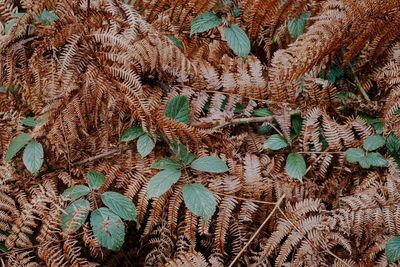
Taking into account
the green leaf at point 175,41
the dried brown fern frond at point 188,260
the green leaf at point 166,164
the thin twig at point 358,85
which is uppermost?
the green leaf at point 175,41

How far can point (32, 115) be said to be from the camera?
7.02 feet

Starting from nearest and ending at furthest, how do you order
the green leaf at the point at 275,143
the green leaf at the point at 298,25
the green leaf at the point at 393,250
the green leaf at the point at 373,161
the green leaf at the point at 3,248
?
1. the green leaf at the point at 393,250
2. the green leaf at the point at 3,248
3. the green leaf at the point at 373,161
4. the green leaf at the point at 275,143
5. the green leaf at the point at 298,25

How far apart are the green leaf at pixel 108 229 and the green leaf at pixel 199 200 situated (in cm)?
29

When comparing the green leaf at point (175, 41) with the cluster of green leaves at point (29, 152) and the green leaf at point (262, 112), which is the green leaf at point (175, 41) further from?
the cluster of green leaves at point (29, 152)

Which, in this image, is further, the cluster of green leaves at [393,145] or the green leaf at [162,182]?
the cluster of green leaves at [393,145]

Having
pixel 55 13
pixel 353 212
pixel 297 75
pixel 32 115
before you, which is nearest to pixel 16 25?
pixel 55 13

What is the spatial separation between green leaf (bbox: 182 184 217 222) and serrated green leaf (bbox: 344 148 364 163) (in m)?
0.63

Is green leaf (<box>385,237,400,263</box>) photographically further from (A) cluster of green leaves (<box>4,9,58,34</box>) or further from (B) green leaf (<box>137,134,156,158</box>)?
(A) cluster of green leaves (<box>4,9,58,34</box>)

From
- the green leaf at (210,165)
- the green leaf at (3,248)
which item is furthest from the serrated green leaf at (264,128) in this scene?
the green leaf at (3,248)

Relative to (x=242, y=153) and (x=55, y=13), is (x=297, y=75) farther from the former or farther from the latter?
(x=55, y=13)

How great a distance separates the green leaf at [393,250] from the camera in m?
1.60

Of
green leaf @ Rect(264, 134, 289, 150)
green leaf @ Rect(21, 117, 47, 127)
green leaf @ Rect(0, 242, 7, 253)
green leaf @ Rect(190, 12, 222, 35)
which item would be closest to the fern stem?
green leaf @ Rect(264, 134, 289, 150)

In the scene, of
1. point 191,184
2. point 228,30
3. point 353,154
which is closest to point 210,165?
point 191,184

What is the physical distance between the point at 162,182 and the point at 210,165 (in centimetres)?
22
